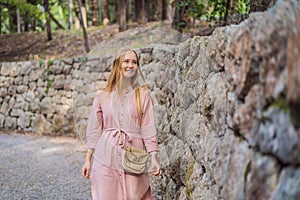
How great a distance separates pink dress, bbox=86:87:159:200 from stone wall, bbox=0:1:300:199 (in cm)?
38

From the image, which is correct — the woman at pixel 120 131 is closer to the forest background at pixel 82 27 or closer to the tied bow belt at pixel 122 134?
the tied bow belt at pixel 122 134

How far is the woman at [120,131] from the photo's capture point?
278 cm

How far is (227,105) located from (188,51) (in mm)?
1618

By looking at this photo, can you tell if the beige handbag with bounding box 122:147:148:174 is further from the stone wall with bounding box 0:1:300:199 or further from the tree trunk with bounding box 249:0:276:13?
the tree trunk with bounding box 249:0:276:13

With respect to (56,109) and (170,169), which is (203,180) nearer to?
(170,169)

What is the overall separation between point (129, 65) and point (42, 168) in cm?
457

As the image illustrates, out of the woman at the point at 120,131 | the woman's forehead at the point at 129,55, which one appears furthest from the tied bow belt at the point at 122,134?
the woman's forehead at the point at 129,55

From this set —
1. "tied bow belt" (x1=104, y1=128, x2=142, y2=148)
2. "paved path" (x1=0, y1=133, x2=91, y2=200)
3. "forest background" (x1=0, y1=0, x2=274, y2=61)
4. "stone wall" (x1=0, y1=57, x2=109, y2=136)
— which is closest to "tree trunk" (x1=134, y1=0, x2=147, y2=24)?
"forest background" (x1=0, y1=0, x2=274, y2=61)

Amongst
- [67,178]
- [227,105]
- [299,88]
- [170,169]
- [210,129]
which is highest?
[299,88]

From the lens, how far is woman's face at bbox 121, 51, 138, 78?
2.82 meters

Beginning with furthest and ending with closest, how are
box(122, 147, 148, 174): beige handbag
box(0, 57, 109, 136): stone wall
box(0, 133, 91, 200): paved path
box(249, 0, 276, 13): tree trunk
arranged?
box(0, 57, 109, 136): stone wall
box(0, 133, 91, 200): paved path
box(249, 0, 276, 13): tree trunk
box(122, 147, 148, 174): beige handbag

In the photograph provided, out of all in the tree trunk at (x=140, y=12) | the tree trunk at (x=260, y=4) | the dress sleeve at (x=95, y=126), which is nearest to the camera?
the dress sleeve at (x=95, y=126)

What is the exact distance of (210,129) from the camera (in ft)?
8.52

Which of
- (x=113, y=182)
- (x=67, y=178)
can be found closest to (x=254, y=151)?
(x=113, y=182)
